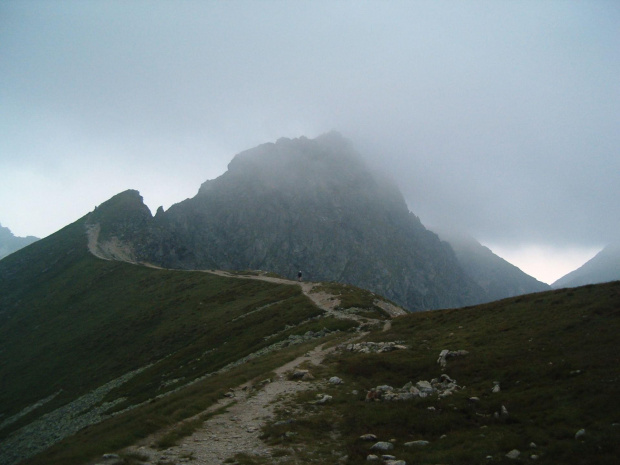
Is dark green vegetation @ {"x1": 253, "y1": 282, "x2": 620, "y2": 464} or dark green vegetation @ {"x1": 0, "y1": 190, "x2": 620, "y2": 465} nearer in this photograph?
dark green vegetation @ {"x1": 253, "y1": 282, "x2": 620, "y2": 464}

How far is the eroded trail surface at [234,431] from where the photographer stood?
57.8ft

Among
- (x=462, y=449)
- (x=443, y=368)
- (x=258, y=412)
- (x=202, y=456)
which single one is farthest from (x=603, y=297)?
(x=202, y=456)

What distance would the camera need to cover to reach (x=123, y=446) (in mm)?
19000

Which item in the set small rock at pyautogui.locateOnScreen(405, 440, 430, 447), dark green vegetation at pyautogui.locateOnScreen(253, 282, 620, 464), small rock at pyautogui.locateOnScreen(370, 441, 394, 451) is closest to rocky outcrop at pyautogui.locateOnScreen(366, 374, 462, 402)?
dark green vegetation at pyautogui.locateOnScreen(253, 282, 620, 464)

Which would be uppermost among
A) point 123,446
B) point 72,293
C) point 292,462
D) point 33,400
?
point 72,293

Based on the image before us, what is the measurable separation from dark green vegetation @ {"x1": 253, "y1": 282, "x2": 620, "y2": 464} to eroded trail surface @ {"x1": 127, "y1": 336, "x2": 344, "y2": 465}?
4.13 ft

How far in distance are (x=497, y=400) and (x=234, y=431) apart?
15.0 meters

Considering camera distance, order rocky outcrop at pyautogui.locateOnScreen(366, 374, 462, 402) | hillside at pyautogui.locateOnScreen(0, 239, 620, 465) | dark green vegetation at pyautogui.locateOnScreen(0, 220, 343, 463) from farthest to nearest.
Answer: dark green vegetation at pyautogui.locateOnScreen(0, 220, 343, 463)
rocky outcrop at pyautogui.locateOnScreen(366, 374, 462, 402)
hillside at pyautogui.locateOnScreen(0, 239, 620, 465)

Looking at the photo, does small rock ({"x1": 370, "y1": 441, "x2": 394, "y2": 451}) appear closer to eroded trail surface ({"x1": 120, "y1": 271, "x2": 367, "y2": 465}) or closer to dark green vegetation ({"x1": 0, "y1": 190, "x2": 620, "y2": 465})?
dark green vegetation ({"x1": 0, "y1": 190, "x2": 620, "y2": 465})

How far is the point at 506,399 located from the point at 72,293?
13877 centimetres

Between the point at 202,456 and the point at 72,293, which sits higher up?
the point at 72,293

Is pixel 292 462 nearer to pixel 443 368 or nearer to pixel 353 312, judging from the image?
pixel 443 368

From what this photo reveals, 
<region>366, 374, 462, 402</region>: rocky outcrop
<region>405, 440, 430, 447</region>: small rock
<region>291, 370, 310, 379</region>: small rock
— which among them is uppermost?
<region>405, 440, 430, 447</region>: small rock

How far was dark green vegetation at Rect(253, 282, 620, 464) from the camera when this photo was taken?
15281 mm
